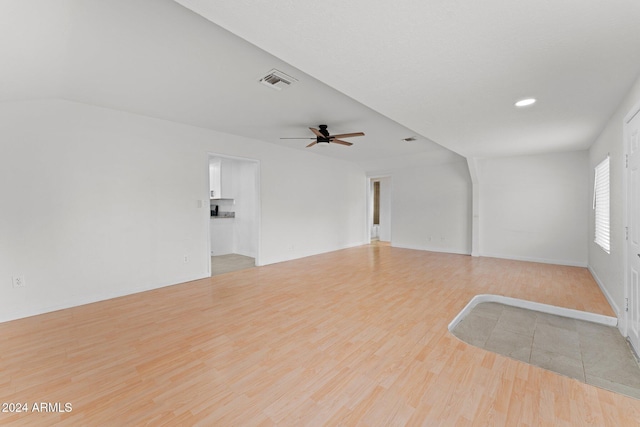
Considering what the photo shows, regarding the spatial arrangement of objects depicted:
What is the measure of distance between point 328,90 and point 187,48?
4.69 ft

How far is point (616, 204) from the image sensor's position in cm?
294

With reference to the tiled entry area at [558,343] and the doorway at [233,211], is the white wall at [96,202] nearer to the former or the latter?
the doorway at [233,211]

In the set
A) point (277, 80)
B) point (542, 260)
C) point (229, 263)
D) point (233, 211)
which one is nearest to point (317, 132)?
point (277, 80)

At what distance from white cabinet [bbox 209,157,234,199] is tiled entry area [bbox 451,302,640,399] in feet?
19.8

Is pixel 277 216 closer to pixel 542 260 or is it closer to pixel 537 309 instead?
pixel 537 309

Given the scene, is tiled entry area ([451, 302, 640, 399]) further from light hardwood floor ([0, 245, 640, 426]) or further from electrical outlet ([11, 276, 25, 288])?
electrical outlet ([11, 276, 25, 288])

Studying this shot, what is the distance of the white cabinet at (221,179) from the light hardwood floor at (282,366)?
368cm

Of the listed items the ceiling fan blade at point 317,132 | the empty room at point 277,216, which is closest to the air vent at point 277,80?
the empty room at point 277,216

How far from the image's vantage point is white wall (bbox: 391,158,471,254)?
668cm

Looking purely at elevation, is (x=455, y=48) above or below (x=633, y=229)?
above

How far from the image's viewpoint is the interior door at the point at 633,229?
222cm

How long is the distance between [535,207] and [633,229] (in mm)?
3766

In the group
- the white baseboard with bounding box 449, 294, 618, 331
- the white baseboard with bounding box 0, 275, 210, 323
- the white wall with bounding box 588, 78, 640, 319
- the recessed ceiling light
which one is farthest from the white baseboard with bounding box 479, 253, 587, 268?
the white baseboard with bounding box 0, 275, 210, 323

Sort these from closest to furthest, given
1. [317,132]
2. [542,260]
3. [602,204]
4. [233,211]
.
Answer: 1. [602,204]
2. [317,132]
3. [542,260]
4. [233,211]
